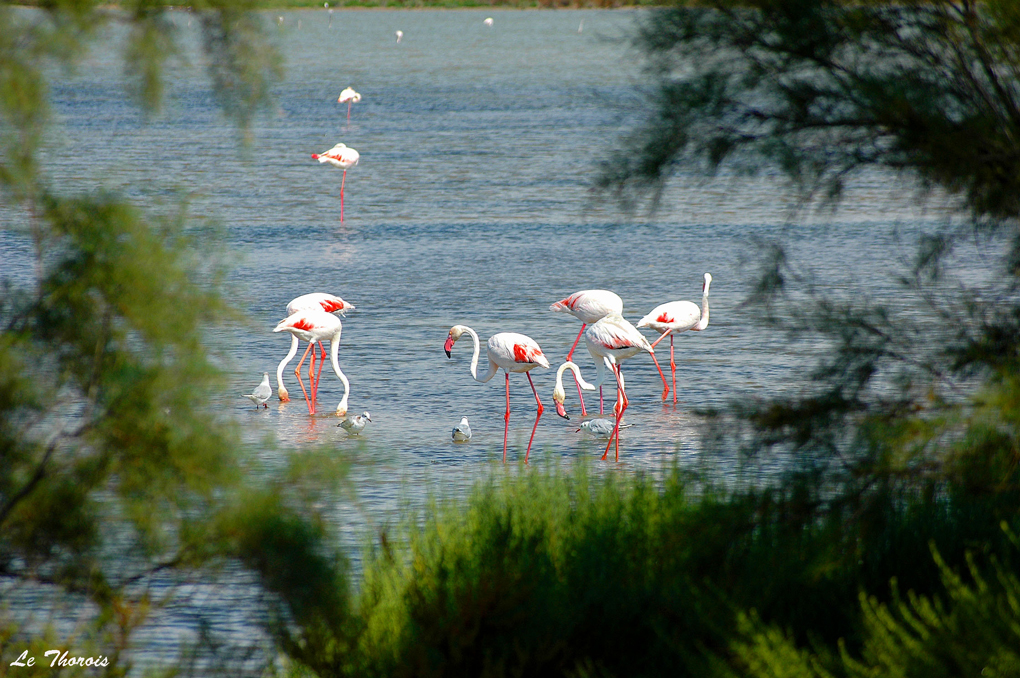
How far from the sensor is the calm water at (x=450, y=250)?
6.78 m

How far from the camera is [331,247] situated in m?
14.5

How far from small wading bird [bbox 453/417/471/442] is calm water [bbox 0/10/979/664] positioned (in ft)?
0.23

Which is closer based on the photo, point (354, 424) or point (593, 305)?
point (354, 424)

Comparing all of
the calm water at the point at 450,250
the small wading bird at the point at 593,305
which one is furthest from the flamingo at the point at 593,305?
the calm water at the point at 450,250

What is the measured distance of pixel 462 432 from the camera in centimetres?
746

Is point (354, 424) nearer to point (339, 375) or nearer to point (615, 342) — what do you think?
point (339, 375)

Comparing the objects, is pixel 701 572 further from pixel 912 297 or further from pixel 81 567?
pixel 912 297

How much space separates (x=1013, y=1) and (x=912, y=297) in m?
6.35

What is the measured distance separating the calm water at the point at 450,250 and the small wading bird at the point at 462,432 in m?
0.07

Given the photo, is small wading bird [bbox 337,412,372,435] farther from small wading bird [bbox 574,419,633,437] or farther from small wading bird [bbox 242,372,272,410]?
small wading bird [bbox 574,419,633,437]

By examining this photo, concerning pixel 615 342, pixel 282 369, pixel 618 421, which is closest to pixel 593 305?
pixel 615 342

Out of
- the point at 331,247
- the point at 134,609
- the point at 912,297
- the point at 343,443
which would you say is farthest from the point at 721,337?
the point at 134,609

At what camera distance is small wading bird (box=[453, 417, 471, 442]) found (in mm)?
7469

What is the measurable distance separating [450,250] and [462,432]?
673 cm
